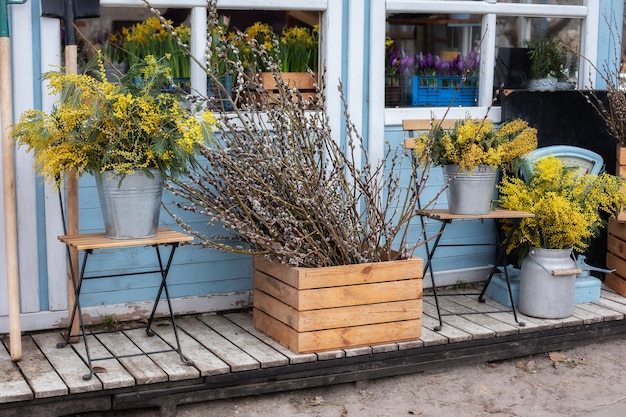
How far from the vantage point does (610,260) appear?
5.81 m

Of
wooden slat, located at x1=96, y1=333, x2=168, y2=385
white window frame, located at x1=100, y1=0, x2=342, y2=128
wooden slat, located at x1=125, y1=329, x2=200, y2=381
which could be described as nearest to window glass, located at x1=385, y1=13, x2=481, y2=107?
white window frame, located at x1=100, y1=0, x2=342, y2=128

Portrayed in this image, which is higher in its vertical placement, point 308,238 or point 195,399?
point 308,238

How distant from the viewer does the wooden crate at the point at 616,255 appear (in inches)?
223

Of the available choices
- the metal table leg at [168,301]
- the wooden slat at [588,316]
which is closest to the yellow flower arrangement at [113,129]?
the metal table leg at [168,301]

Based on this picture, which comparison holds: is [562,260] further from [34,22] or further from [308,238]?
[34,22]

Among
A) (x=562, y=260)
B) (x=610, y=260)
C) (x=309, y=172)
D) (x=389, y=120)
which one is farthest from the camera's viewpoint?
(x=610, y=260)

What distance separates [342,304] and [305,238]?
0.36 meters

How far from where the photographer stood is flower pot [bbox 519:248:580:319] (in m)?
5.01

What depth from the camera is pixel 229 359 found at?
13.9ft

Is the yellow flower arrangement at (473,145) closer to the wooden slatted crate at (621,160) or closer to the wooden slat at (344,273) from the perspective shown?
the wooden slat at (344,273)

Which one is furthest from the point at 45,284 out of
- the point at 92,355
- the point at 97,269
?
the point at 92,355

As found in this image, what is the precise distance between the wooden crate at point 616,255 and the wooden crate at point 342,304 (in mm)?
1782

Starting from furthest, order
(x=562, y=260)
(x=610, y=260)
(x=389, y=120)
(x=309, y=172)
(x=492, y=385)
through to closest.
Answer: (x=610, y=260)
(x=389, y=120)
(x=562, y=260)
(x=492, y=385)
(x=309, y=172)

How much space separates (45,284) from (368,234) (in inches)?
65.7
